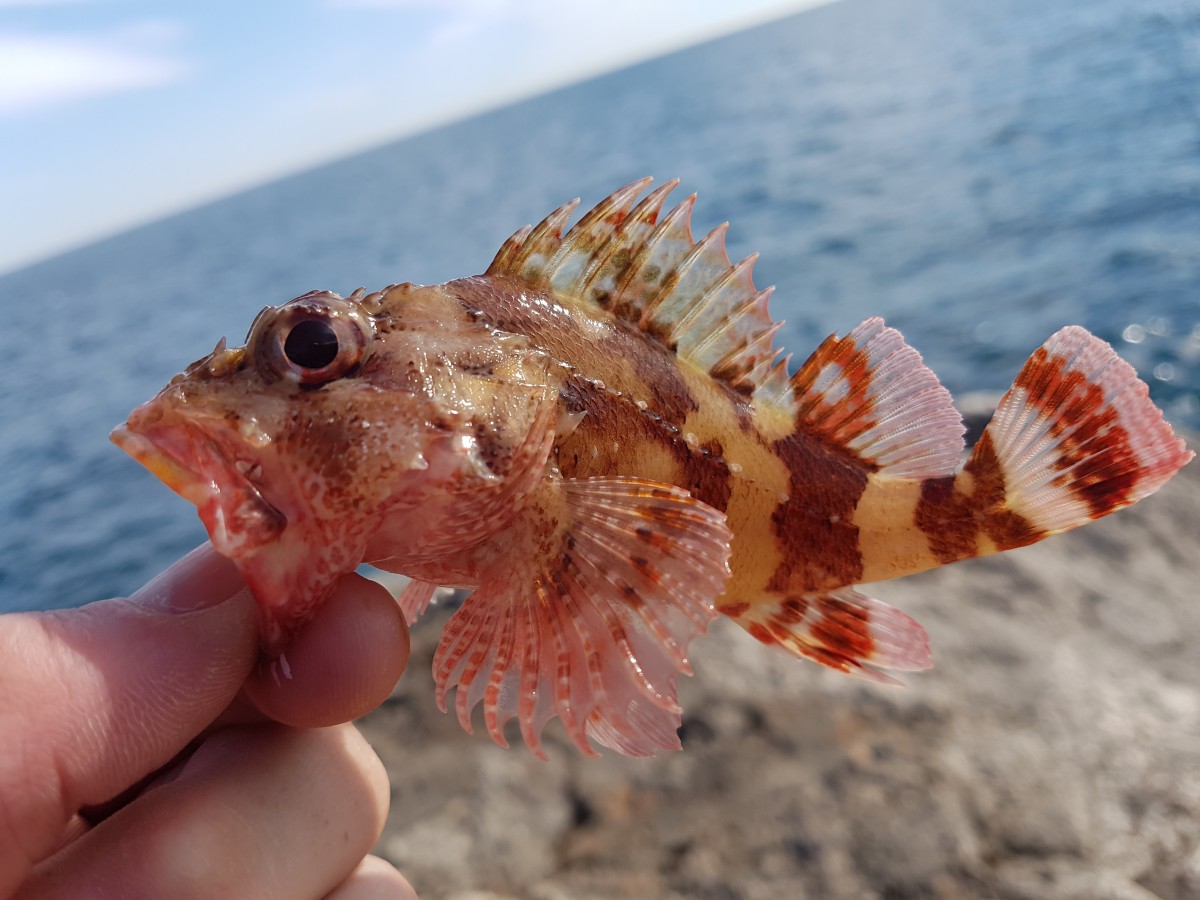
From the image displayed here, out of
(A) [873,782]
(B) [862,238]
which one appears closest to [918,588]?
(A) [873,782]

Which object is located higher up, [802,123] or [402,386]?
[802,123]

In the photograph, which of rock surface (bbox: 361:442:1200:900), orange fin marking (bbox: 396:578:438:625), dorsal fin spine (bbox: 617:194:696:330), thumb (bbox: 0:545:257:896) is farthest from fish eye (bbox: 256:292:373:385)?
rock surface (bbox: 361:442:1200:900)

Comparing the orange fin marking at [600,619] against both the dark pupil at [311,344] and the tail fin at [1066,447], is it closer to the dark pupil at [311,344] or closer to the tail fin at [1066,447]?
the dark pupil at [311,344]

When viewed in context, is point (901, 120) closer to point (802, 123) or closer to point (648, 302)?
point (802, 123)

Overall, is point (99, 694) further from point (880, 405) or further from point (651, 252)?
point (880, 405)

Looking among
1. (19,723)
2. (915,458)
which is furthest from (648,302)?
(19,723)

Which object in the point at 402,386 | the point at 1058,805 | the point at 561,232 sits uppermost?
the point at 561,232

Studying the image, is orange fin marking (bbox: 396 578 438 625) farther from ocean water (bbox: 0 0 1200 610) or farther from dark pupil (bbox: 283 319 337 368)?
ocean water (bbox: 0 0 1200 610)

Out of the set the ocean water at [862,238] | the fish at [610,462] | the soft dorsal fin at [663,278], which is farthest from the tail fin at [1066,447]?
the ocean water at [862,238]
